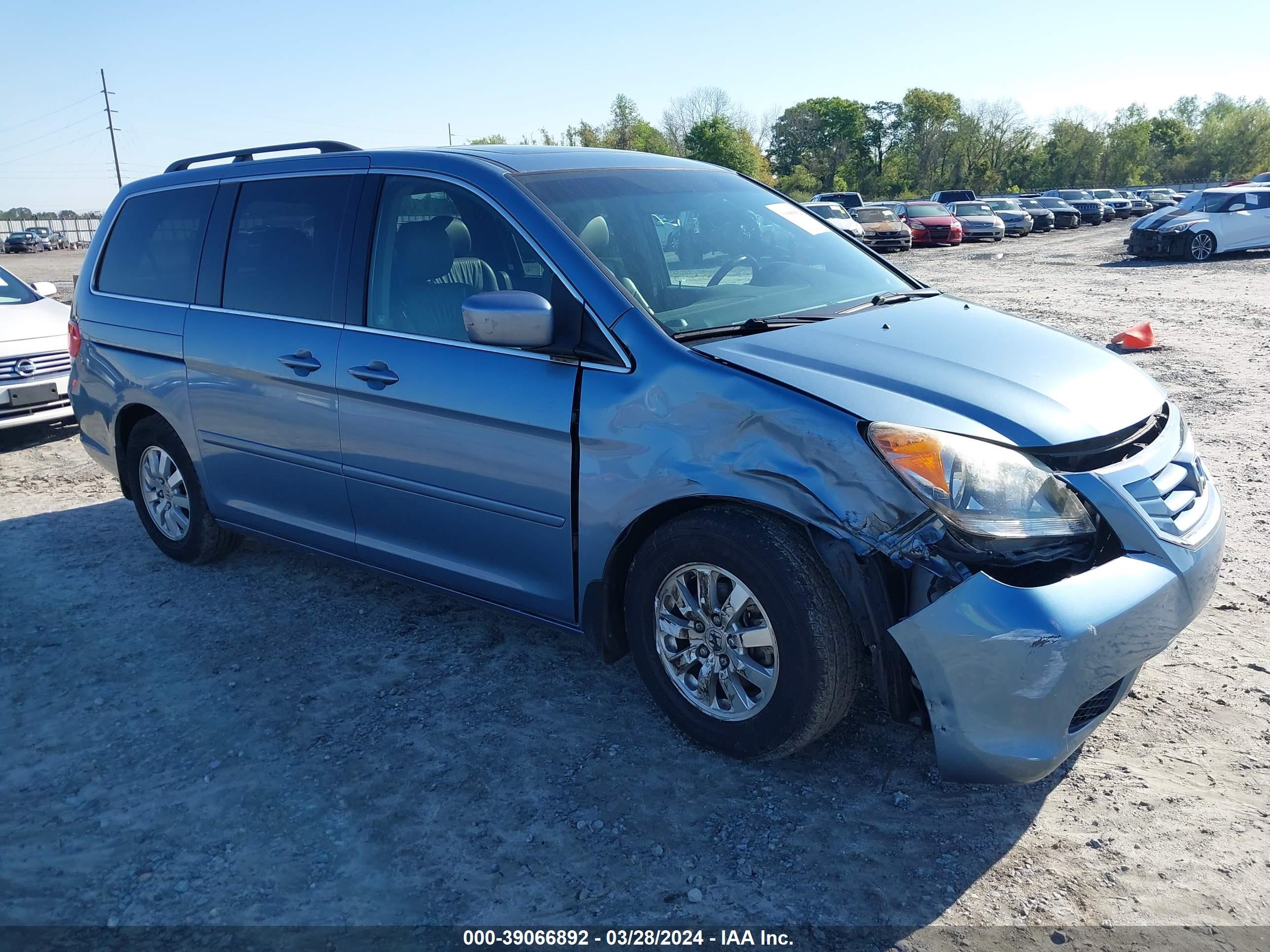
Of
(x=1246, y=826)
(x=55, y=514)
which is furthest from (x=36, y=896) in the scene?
(x=55, y=514)

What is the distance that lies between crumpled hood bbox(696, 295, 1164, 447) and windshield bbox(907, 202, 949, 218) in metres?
30.7

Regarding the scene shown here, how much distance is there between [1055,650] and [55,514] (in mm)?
6004

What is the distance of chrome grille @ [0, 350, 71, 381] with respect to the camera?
7.64m

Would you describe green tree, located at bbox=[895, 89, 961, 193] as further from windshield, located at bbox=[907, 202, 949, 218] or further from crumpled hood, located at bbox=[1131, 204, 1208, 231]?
crumpled hood, located at bbox=[1131, 204, 1208, 231]

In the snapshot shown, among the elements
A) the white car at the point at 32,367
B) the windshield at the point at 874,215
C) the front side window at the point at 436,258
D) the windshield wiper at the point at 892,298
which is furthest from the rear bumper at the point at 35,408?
the windshield at the point at 874,215

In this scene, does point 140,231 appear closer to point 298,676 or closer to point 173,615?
point 173,615

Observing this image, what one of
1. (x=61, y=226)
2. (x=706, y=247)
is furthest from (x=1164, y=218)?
(x=61, y=226)

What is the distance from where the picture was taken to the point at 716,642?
10.2ft

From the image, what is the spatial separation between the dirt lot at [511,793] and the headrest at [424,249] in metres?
1.57

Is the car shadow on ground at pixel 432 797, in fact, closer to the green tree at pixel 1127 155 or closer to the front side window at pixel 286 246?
the front side window at pixel 286 246

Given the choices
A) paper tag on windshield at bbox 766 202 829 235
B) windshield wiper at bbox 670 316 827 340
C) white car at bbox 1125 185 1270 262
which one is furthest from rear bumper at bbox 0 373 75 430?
white car at bbox 1125 185 1270 262

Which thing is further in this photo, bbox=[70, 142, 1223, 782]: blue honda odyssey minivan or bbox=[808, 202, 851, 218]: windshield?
bbox=[808, 202, 851, 218]: windshield

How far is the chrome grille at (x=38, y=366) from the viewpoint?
7637 millimetres

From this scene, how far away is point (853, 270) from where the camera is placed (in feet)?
13.4
